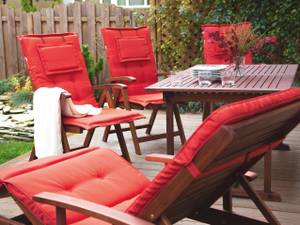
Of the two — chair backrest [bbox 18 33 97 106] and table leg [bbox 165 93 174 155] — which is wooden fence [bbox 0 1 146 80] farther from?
→ table leg [bbox 165 93 174 155]

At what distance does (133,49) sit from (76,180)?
278 cm

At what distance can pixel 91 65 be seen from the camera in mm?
7281

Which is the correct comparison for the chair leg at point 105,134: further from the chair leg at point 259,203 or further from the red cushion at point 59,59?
the chair leg at point 259,203

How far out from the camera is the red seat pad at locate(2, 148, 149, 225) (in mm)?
2168

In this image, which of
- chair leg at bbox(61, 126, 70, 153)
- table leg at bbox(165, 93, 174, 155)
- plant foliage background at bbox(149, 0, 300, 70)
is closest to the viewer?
table leg at bbox(165, 93, 174, 155)

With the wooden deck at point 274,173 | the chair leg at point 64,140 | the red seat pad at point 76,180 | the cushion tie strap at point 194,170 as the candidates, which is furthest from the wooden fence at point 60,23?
the cushion tie strap at point 194,170

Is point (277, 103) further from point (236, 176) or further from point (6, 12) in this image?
point (6, 12)

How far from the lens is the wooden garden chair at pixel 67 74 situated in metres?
3.86

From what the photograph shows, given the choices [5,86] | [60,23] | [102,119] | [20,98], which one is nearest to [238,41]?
[102,119]

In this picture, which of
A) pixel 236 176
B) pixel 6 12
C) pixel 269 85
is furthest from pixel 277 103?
pixel 6 12

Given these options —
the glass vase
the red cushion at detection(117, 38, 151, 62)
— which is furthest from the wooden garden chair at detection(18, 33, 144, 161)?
the glass vase

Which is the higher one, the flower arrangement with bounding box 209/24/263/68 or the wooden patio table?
Result: the flower arrangement with bounding box 209/24/263/68

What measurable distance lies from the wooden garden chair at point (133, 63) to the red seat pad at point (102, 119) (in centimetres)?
62

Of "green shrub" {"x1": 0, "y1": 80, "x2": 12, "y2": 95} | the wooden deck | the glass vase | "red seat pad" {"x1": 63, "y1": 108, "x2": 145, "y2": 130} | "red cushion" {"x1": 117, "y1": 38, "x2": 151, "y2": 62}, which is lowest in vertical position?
the wooden deck
